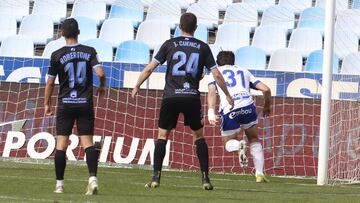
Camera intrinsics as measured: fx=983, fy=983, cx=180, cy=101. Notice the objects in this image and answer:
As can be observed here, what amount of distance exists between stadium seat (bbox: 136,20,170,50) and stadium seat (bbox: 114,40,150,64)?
100 cm

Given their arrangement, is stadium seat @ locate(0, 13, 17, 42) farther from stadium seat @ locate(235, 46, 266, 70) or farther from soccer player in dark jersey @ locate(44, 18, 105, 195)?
soccer player in dark jersey @ locate(44, 18, 105, 195)

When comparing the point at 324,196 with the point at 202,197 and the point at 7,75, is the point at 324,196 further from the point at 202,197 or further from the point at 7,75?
the point at 7,75

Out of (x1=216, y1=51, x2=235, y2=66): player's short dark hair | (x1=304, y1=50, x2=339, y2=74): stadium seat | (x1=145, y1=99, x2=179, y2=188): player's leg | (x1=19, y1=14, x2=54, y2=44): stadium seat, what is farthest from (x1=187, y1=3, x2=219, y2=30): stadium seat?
(x1=145, y1=99, x2=179, y2=188): player's leg

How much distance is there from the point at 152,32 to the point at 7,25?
3656 mm

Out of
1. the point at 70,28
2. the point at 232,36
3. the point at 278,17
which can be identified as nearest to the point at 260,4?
the point at 278,17

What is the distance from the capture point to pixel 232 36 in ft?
71.7

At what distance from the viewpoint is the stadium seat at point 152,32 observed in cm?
2183

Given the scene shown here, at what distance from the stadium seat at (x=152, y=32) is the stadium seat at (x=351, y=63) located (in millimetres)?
4294

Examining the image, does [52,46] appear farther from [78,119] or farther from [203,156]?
[78,119]

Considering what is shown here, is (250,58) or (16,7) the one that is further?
(16,7)

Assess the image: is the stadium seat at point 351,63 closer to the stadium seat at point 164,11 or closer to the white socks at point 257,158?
the stadium seat at point 164,11

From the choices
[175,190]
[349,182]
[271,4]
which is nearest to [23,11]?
[271,4]

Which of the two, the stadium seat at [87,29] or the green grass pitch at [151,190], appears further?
the stadium seat at [87,29]

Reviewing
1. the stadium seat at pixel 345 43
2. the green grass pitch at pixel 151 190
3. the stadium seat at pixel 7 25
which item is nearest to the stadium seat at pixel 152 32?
the stadium seat at pixel 7 25
